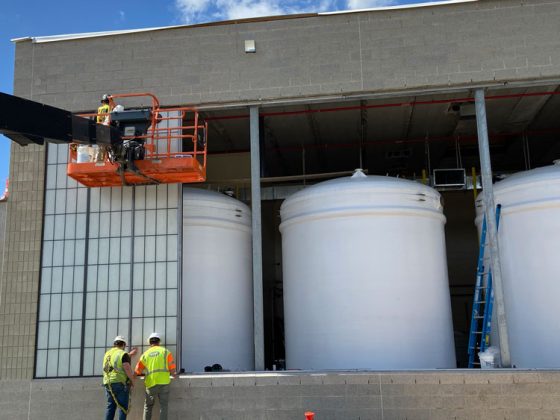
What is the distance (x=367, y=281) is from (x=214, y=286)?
3049mm

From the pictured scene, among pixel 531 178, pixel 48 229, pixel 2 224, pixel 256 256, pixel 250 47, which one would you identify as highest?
pixel 250 47

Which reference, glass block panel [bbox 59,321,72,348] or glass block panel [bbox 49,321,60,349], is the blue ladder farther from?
glass block panel [bbox 49,321,60,349]

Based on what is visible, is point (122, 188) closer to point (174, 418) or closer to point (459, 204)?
point (174, 418)

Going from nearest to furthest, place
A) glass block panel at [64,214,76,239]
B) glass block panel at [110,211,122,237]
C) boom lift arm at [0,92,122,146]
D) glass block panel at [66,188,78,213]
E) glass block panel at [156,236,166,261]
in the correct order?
1. boom lift arm at [0,92,122,146]
2. glass block panel at [156,236,166,261]
3. glass block panel at [110,211,122,237]
4. glass block panel at [64,214,76,239]
5. glass block panel at [66,188,78,213]

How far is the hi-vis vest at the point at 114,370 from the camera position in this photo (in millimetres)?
9672

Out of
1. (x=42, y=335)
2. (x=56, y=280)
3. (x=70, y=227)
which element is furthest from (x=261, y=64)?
(x=42, y=335)

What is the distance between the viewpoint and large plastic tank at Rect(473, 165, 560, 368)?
10.5 m

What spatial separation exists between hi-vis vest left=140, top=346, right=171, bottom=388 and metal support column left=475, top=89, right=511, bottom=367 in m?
5.63

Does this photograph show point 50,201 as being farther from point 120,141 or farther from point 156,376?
point 156,376

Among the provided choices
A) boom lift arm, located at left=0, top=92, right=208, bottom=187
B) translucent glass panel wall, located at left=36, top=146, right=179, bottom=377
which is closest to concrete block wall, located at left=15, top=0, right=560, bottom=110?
boom lift arm, located at left=0, top=92, right=208, bottom=187

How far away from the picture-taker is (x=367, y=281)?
35.2ft

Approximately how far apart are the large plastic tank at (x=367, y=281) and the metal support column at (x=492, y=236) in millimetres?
1288

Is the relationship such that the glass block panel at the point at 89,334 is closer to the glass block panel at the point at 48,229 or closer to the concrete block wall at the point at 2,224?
the glass block panel at the point at 48,229

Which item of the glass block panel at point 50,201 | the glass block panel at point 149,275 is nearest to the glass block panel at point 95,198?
the glass block panel at point 50,201
